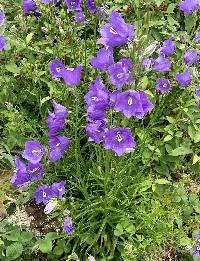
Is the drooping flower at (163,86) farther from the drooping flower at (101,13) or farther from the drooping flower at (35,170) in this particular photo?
the drooping flower at (35,170)

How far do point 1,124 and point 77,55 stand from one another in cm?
97

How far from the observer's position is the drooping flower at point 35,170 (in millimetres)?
3043

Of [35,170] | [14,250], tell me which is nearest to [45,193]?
[35,170]

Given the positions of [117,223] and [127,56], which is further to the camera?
[117,223]

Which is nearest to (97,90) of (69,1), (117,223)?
(69,1)

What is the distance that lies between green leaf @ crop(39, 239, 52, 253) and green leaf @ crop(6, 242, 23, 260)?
142 millimetres

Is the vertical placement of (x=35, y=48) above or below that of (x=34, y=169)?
above

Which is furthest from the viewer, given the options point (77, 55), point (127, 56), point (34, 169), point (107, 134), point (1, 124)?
point (1, 124)

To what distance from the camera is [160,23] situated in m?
4.41

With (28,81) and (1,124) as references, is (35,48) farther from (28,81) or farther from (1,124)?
(1,124)

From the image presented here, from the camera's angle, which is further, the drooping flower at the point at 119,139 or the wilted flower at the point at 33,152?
the wilted flower at the point at 33,152

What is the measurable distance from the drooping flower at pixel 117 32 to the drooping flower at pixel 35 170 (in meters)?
0.99

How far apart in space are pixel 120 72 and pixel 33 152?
1.04 m

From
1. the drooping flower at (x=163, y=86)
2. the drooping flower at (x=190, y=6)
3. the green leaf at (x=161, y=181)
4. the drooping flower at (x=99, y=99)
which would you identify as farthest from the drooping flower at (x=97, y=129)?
the drooping flower at (x=190, y=6)
